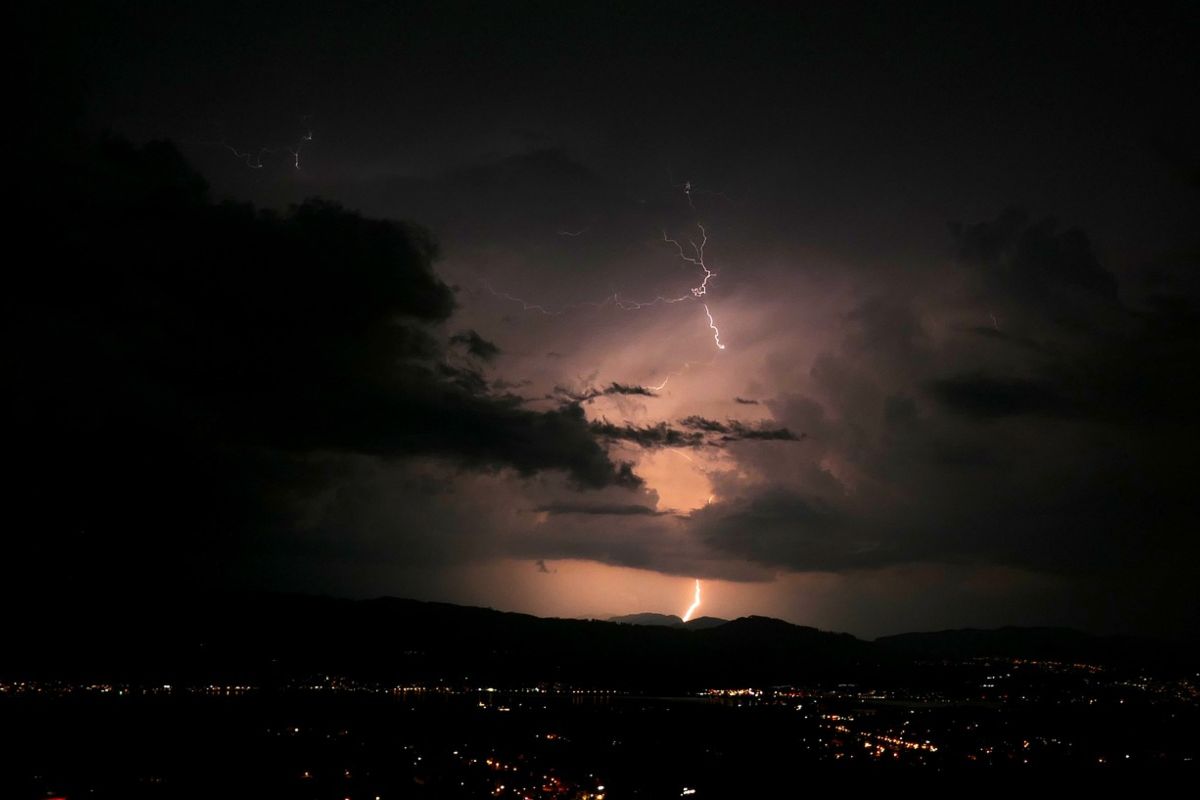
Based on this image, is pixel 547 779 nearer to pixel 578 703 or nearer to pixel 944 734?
pixel 944 734

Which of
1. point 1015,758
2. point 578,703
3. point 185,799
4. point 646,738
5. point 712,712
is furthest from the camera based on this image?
point 578,703

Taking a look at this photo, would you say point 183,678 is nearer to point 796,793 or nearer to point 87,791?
point 87,791

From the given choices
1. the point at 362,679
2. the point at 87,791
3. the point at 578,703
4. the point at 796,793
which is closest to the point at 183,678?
the point at 362,679

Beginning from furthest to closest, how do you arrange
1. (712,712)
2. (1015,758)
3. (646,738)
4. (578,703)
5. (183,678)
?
(183,678) → (578,703) → (712,712) → (646,738) → (1015,758)

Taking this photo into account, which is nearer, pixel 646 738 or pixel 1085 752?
pixel 1085 752

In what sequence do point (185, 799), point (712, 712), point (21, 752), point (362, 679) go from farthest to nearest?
point (362, 679) → point (712, 712) → point (21, 752) → point (185, 799)

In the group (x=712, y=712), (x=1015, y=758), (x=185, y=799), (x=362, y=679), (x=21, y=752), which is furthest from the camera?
(x=362, y=679)

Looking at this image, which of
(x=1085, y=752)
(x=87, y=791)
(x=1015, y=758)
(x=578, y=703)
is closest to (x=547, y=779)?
(x=87, y=791)

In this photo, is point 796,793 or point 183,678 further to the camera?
point 183,678
